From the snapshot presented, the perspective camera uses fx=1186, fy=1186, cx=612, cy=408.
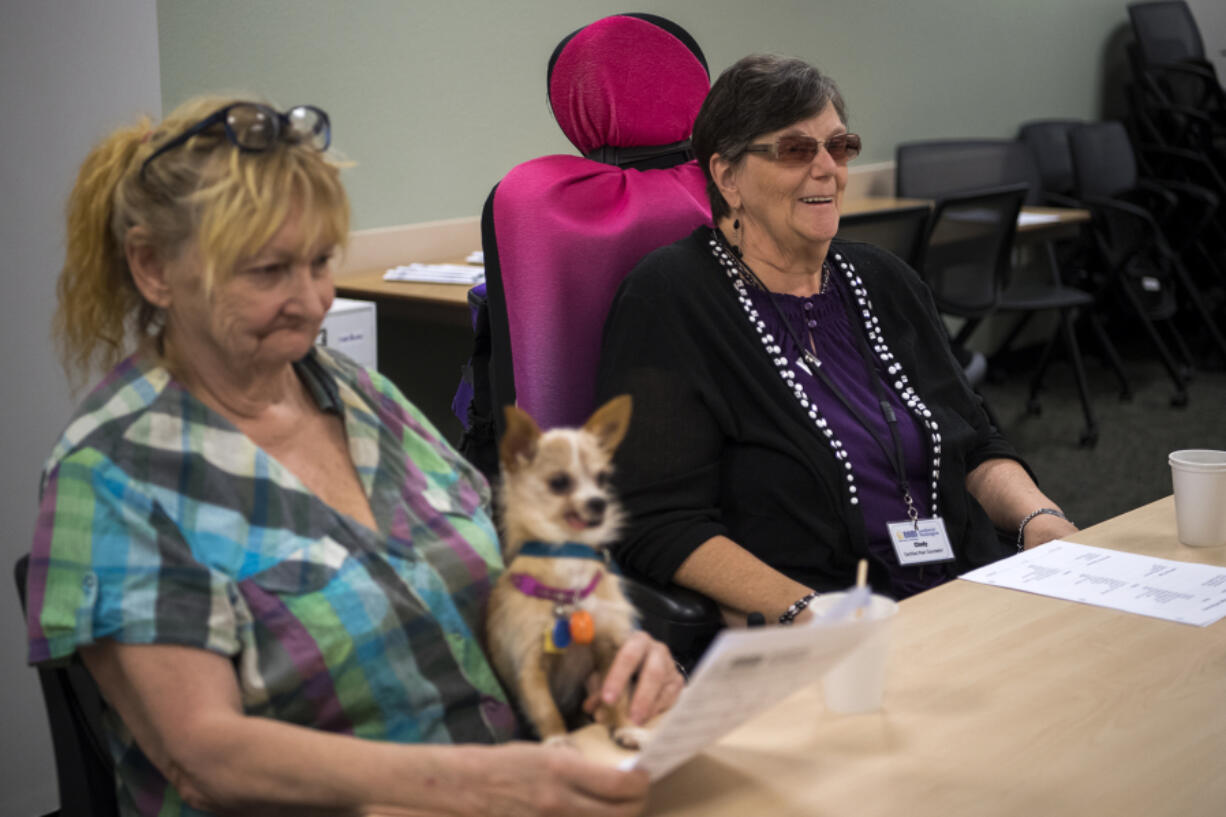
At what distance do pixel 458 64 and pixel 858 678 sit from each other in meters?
3.12

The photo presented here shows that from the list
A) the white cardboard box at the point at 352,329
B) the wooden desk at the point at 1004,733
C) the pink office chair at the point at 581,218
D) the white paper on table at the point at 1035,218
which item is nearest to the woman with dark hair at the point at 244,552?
the wooden desk at the point at 1004,733

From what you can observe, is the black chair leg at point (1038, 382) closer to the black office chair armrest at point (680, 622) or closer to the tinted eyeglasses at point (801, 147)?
the tinted eyeglasses at point (801, 147)

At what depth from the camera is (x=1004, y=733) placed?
1144 millimetres

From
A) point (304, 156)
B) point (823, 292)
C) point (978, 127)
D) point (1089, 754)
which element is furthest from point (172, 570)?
point (978, 127)

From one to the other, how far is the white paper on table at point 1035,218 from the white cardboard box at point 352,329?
10.1 feet

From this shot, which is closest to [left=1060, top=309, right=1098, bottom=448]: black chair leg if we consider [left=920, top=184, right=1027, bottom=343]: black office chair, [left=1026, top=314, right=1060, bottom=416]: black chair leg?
[left=1026, top=314, right=1060, bottom=416]: black chair leg

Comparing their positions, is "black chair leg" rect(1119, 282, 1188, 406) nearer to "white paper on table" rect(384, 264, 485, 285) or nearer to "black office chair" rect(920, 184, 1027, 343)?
"black office chair" rect(920, 184, 1027, 343)

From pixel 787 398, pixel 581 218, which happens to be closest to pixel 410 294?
pixel 581 218

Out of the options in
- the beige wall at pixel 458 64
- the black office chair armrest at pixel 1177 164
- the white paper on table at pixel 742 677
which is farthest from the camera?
the black office chair armrest at pixel 1177 164

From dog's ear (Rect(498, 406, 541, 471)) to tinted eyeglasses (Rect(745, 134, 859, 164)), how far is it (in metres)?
1.15

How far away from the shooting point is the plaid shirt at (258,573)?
97cm

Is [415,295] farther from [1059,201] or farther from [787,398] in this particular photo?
[1059,201]

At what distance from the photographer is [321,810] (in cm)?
100

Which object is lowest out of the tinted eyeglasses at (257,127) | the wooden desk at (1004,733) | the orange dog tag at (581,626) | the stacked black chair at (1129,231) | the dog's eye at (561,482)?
the stacked black chair at (1129,231)
